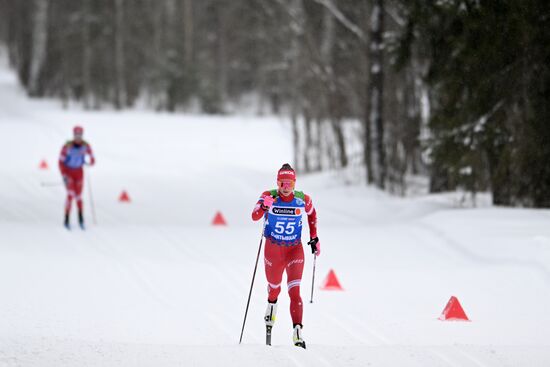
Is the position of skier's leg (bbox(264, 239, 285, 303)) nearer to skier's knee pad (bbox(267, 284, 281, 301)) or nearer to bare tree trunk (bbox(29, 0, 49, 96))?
skier's knee pad (bbox(267, 284, 281, 301))

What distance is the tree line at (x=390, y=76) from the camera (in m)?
12.9

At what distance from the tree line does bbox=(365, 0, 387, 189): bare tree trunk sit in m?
0.03

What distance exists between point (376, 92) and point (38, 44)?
3188 centimetres

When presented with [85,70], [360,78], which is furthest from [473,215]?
[85,70]

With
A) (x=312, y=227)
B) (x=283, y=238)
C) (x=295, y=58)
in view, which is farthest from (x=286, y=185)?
(x=295, y=58)

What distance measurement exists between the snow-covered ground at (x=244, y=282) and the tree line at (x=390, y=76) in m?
1.22

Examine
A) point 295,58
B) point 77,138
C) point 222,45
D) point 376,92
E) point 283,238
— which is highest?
point 222,45

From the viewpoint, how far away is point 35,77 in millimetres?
46344

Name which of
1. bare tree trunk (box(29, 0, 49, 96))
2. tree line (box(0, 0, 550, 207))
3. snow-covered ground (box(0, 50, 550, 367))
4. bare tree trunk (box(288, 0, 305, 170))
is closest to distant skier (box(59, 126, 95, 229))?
snow-covered ground (box(0, 50, 550, 367))

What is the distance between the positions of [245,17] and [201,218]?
100ft

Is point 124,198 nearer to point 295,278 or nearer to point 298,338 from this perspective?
point 295,278

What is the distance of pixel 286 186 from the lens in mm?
7680

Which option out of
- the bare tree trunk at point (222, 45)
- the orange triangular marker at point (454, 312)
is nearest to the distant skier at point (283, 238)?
the orange triangular marker at point (454, 312)

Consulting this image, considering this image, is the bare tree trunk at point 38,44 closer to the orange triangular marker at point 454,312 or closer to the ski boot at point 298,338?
the orange triangular marker at point 454,312
